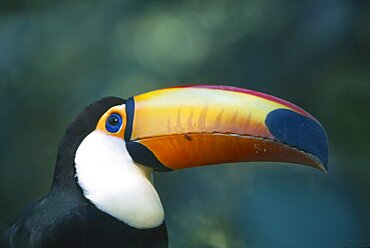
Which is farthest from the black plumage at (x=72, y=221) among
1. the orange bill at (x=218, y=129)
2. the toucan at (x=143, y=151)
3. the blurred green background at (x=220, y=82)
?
the blurred green background at (x=220, y=82)

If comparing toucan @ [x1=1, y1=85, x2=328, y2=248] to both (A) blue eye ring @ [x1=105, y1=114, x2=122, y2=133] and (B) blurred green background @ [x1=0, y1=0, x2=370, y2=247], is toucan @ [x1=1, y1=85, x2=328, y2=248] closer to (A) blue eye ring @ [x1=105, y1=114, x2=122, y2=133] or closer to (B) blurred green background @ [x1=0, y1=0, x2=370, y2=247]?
(A) blue eye ring @ [x1=105, y1=114, x2=122, y2=133]

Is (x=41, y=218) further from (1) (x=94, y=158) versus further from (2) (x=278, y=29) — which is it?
(2) (x=278, y=29)

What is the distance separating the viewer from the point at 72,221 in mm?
1615

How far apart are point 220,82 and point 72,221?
78 centimetres

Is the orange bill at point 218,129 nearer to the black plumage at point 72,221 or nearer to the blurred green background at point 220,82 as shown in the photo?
the black plumage at point 72,221

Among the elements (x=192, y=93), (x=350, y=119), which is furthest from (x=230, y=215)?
(x=192, y=93)

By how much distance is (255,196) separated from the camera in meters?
2.14

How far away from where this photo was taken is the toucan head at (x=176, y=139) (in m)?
1.56

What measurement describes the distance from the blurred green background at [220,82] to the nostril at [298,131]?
1.89ft

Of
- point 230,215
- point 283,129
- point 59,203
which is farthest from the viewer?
point 230,215

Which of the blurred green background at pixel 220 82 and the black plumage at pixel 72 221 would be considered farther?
the blurred green background at pixel 220 82

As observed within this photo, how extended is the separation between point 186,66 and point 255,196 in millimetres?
491

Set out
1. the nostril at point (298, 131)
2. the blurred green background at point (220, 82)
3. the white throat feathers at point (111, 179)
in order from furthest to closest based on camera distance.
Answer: the blurred green background at point (220, 82), the white throat feathers at point (111, 179), the nostril at point (298, 131)

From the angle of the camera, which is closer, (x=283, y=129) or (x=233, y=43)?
(x=283, y=129)
